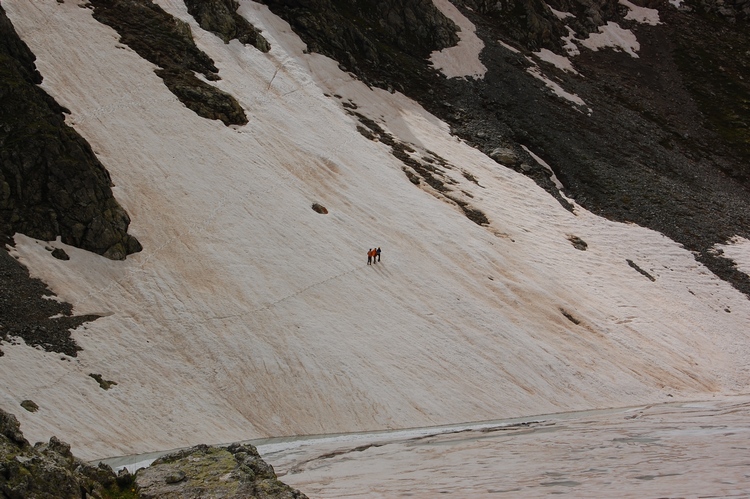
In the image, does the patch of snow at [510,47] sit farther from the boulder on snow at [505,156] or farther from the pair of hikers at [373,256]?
the pair of hikers at [373,256]

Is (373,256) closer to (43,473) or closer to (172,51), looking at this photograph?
(172,51)

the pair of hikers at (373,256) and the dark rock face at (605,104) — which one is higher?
the dark rock face at (605,104)

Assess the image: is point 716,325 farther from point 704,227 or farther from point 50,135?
point 50,135

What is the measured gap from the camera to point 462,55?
303 ft

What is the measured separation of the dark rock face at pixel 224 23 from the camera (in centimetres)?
7352

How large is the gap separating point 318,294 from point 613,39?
271ft

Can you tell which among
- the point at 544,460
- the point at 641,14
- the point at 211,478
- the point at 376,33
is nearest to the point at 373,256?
the point at 544,460

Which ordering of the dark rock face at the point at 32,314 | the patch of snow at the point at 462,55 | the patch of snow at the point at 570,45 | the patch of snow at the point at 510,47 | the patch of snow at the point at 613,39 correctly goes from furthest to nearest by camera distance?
the patch of snow at the point at 613,39, the patch of snow at the point at 570,45, the patch of snow at the point at 510,47, the patch of snow at the point at 462,55, the dark rock face at the point at 32,314

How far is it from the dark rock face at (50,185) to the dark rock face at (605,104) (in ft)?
139

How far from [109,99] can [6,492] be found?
156ft

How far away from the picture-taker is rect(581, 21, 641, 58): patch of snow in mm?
105938

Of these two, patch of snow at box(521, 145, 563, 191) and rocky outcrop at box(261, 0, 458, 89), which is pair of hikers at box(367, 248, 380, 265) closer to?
patch of snow at box(521, 145, 563, 191)

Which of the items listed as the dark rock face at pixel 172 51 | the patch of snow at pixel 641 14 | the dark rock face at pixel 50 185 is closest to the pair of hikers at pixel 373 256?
the dark rock face at pixel 50 185

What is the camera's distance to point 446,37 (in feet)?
308
